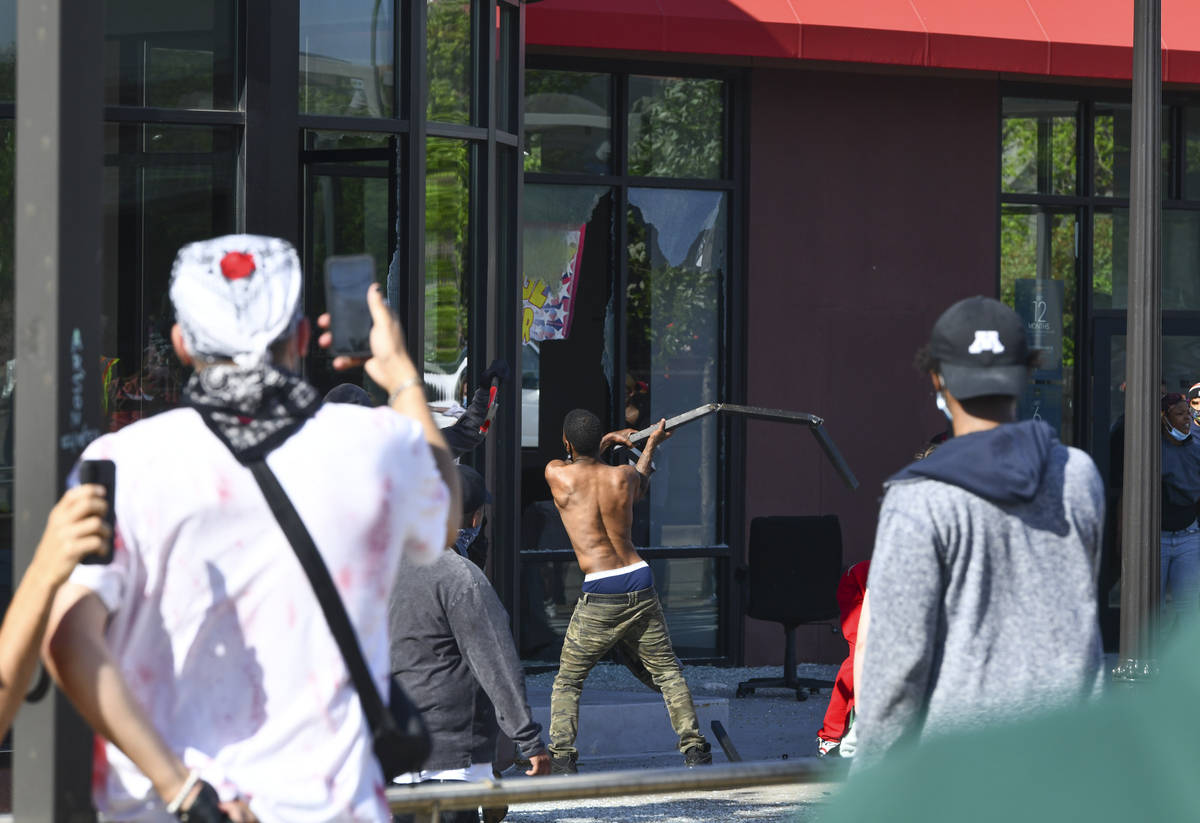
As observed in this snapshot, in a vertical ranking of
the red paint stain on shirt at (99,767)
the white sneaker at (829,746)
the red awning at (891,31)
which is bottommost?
the white sneaker at (829,746)

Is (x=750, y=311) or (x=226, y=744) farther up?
(x=750, y=311)

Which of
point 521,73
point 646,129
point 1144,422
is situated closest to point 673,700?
point 1144,422

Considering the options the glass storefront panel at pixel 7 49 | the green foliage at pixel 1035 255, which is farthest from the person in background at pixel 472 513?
the green foliage at pixel 1035 255

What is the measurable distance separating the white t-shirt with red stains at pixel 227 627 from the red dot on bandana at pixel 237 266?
0.84ft

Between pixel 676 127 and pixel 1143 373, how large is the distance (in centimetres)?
588

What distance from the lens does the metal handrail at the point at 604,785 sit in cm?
371

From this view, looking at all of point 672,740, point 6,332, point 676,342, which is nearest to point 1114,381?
point 676,342

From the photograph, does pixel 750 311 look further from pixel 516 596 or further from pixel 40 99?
pixel 40 99

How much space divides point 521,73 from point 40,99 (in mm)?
7475

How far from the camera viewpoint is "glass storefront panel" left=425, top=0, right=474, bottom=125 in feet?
29.8

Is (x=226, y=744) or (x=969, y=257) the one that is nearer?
(x=226, y=744)

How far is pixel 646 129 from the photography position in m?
12.5

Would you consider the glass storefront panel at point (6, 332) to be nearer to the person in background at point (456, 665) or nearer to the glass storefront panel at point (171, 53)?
the glass storefront panel at point (171, 53)

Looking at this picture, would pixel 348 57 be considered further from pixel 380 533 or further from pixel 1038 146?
pixel 1038 146
